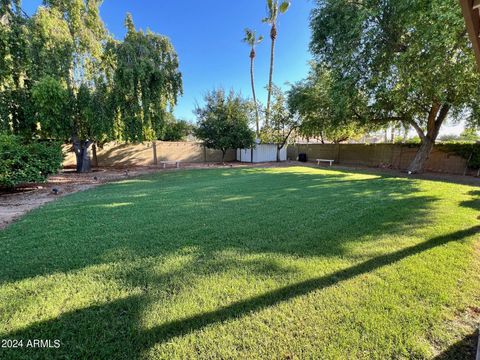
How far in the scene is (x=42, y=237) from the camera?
3.42 meters

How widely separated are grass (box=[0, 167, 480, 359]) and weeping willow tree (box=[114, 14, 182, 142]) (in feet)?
26.9

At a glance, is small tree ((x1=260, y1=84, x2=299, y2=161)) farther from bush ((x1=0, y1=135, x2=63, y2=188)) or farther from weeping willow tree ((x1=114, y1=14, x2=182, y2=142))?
bush ((x1=0, y1=135, x2=63, y2=188))

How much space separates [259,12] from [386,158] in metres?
16.1

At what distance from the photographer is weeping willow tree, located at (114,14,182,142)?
10.5 meters

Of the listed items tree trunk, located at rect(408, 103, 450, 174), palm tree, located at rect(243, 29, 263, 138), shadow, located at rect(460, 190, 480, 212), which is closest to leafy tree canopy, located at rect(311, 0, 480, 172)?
tree trunk, located at rect(408, 103, 450, 174)

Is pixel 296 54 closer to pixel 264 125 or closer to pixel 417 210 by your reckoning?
pixel 264 125

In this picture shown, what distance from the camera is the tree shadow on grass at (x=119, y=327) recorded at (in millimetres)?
1557

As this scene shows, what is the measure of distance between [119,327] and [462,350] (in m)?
2.51

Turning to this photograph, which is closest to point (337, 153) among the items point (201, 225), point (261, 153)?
point (261, 153)

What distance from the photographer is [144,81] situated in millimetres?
10938

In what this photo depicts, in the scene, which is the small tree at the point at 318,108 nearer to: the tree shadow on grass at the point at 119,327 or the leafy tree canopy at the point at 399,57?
the leafy tree canopy at the point at 399,57

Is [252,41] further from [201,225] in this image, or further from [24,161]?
[201,225]

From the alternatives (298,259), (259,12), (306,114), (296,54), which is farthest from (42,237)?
(259,12)

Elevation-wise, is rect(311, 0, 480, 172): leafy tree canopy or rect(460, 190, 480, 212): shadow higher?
rect(311, 0, 480, 172): leafy tree canopy
